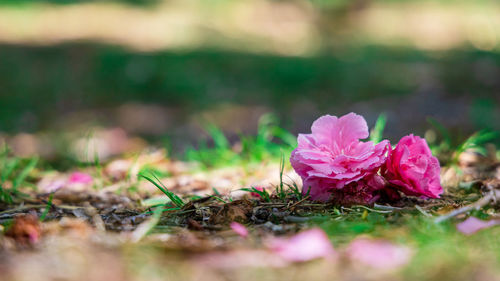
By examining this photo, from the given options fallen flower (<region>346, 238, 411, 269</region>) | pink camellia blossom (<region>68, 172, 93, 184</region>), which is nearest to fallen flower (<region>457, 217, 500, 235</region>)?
fallen flower (<region>346, 238, 411, 269</region>)

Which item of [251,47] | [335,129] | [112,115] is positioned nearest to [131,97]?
[112,115]

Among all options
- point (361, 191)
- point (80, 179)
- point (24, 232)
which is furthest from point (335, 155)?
point (80, 179)

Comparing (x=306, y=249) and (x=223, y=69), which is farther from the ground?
(x=223, y=69)

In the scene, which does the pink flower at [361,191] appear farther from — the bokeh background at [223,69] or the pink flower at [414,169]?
the bokeh background at [223,69]

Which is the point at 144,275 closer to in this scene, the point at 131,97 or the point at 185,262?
the point at 185,262

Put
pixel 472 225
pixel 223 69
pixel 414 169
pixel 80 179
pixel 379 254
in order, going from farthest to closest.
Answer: pixel 223 69 → pixel 80 179 → pixel 414 169 → pixel 472 225 → pixel 379 254

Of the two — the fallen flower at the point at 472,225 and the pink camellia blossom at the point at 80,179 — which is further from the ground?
the fallen flower at the point at 472,225

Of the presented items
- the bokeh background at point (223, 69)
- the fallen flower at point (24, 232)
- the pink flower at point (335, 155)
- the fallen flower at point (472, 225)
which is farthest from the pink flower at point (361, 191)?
the bokeh background at point (223, 69)

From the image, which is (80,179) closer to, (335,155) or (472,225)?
(335,155)
